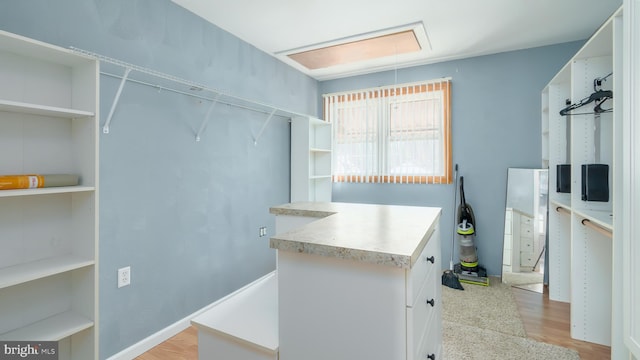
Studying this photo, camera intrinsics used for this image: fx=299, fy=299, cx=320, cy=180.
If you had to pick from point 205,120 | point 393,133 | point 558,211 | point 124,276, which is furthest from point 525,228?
point 124,276

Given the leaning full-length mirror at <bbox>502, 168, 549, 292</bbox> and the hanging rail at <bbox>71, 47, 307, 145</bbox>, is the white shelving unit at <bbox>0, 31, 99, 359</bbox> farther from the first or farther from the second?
the leaning full-length mirror at <bbox>502, 168, 549, 292</bbox>

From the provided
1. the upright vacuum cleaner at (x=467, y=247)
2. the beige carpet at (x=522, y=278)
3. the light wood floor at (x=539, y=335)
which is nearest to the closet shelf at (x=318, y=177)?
the upright vacuum cleaner at (x=467, y=247)

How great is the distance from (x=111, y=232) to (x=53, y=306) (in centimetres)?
47

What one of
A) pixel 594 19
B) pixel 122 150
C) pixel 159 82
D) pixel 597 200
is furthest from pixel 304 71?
pixel 597 200

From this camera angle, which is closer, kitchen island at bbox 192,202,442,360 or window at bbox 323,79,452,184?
kitchen island at bbox 192,202,442,360

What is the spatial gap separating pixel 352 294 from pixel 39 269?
1476 mm

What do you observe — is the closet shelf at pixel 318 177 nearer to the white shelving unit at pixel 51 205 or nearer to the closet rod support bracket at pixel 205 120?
the closet rod support bracket at pixel 205 120

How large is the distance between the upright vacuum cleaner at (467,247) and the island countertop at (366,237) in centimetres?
192

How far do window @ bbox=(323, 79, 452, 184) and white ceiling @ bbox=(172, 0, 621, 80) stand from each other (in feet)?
2.07

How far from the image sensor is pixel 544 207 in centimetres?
308

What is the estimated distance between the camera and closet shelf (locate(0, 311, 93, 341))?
1.39 meters

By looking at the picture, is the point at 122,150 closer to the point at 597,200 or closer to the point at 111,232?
the point at 111,232

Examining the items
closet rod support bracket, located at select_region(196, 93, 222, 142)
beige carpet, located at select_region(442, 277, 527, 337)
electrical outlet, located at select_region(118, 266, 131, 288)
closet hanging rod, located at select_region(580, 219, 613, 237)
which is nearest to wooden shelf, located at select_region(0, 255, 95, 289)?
electrical outlet, located at select_region(118, 266, 131, 288)

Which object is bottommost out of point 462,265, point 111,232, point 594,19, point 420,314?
point 462,265
